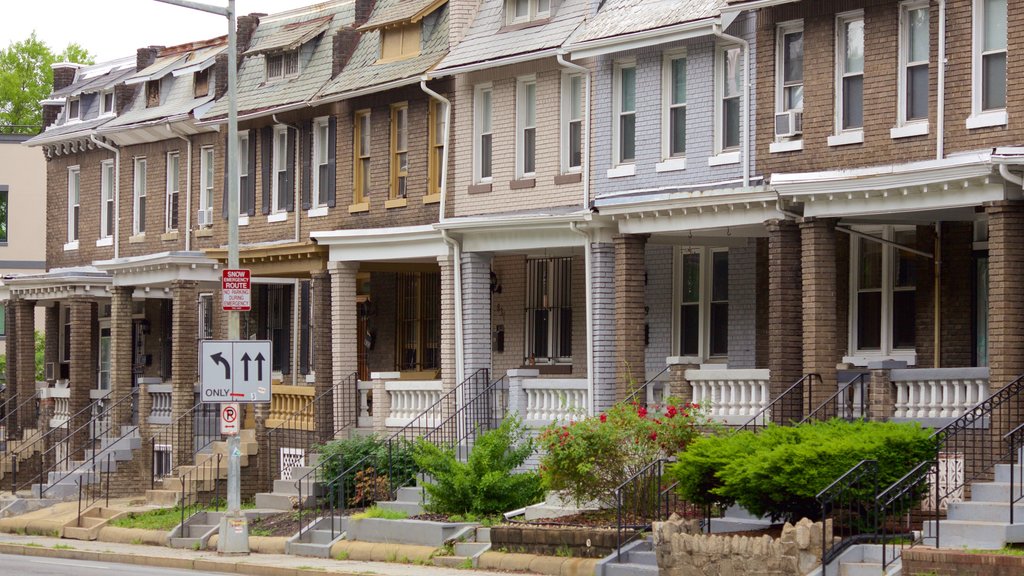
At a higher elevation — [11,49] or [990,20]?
[11,49]

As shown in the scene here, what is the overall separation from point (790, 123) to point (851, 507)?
6.91 metres

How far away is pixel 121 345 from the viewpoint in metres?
40.9

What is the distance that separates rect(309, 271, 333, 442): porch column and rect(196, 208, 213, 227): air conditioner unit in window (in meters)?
5.34

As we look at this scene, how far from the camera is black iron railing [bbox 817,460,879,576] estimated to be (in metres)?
21.2

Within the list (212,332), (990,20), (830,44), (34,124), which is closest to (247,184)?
(212,332)

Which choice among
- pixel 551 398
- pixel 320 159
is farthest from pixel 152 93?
pixel 551 398

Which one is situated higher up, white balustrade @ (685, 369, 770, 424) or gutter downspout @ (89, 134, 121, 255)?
gutter downspout @ (89, 134, 121, 255)

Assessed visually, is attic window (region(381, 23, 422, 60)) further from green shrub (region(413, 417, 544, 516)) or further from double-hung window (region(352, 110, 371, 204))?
green shrub (region(413, 417, 544, 516))

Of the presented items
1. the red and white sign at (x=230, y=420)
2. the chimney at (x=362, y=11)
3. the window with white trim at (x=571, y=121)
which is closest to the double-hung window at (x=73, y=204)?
the chimney at (x=362, y=11)

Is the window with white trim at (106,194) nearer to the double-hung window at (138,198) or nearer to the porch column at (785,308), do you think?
the double-hung window at (138,198)

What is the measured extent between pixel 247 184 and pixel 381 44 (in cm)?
576

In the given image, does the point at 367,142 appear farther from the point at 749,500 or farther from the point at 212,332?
the point at 749,500

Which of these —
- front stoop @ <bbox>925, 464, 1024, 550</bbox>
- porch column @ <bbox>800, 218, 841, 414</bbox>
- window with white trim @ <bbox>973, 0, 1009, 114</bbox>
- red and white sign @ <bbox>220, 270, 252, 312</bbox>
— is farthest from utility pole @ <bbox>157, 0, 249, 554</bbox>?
front stoop @ <bbox>925, 464, 1024, 550</bbox>

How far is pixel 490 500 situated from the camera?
1097 inches
